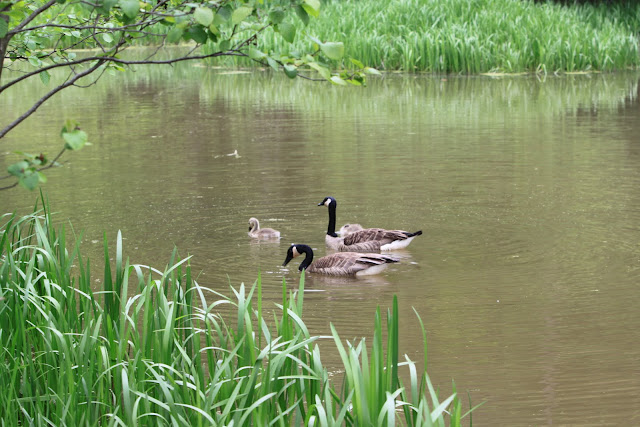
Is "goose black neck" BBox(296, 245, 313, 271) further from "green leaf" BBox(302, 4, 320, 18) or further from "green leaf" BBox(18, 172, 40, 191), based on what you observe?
"green leaf" BBox(18, 172, 40, 191)

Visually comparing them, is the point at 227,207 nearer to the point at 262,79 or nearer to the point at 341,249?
the point at 341,249

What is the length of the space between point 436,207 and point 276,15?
7.85 metres

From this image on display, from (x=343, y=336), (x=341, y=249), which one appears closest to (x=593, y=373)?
(x=343, y=336)

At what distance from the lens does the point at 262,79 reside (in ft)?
92.5

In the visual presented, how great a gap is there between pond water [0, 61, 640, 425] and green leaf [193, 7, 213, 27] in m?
3.15

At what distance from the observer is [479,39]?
86.0ft

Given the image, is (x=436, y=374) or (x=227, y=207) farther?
(x=227, y=207)

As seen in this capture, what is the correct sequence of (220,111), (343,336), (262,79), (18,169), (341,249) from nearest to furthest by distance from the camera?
1. (18,169)
2. (343,336)
3. (341,249)
4. (220,111)
5. (262,79)

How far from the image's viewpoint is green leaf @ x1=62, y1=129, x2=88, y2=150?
10.2ft

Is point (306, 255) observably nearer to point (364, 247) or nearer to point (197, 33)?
point (364, 247)

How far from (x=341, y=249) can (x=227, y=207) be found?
2.16 m

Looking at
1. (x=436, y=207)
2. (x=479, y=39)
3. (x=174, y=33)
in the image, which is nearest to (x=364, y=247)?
(x=436, y=207)

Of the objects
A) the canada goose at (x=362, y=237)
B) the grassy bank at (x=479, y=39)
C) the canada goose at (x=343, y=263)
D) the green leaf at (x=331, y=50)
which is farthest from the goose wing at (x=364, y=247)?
the grassy bank at (x=479, y=39)

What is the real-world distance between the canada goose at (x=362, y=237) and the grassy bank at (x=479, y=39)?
50.1ft
